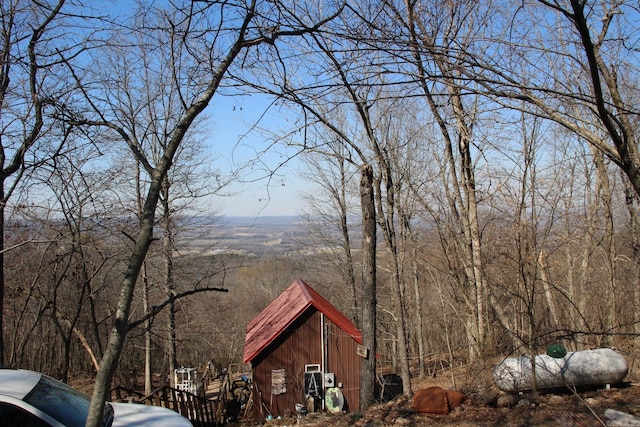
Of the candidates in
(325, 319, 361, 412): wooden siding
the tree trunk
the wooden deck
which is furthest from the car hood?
(325, 319, 361, 412): wooden siding

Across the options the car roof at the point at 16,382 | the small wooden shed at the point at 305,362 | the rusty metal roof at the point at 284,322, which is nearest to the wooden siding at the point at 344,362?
the small wooden shed at the point at 305,362

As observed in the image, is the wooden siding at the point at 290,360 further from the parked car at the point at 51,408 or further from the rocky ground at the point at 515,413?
the parked car at the point at 51,408

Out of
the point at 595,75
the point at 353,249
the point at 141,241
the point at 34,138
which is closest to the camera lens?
the point at 141,241

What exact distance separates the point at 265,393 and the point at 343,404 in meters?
2.51

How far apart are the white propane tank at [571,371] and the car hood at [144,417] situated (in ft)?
17.3

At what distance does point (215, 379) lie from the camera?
2398 centimetres

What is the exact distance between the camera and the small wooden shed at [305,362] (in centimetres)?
1555

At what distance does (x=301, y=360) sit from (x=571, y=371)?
29.6 ft

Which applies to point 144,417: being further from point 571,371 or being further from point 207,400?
point 571,371

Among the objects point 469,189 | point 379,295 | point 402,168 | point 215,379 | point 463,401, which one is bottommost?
point 215,379

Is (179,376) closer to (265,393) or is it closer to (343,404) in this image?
(265,393)

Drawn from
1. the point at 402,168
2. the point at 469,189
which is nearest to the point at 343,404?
the point at 402,168

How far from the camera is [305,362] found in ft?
52.4

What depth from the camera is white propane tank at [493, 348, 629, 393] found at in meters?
8.50
